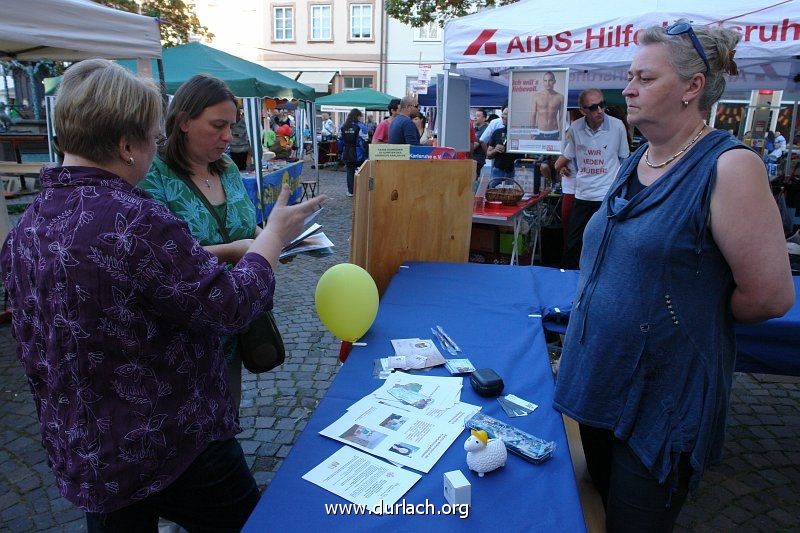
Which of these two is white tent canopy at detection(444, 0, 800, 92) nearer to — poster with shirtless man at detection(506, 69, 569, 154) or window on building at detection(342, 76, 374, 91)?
poster with shirtless man at detection(506, 69, 569, 154)

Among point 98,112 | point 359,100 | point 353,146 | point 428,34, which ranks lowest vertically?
point 353,146

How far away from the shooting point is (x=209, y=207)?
180cm

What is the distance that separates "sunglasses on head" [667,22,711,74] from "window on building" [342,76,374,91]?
28.3 metres

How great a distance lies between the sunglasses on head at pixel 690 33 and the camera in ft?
3.99

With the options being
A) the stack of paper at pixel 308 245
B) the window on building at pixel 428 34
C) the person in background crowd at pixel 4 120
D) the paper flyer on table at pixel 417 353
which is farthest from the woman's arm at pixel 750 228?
the window on building at pixel 428 34

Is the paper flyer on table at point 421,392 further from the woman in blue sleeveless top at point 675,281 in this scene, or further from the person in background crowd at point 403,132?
the person in background crowd at point 403,132

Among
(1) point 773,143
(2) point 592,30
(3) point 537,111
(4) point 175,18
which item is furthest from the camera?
(4) point 175,18

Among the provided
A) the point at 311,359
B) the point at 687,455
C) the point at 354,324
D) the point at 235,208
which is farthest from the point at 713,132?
the point at 311,359

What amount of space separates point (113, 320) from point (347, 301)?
3.37 ft

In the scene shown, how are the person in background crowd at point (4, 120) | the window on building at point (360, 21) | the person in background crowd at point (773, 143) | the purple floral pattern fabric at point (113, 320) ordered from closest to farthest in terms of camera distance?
1. the purple floral pattern fabric at point (113, 320)
2. the person in background crowd at point (4, 120)
3. the person in background crowd at point (773, 143)
4. the window on building at point (360, 21)

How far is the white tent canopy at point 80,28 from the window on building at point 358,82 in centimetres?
2397

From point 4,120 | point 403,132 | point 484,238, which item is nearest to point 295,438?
point 484,238

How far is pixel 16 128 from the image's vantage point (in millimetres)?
11477

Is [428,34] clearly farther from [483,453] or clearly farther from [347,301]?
[483,453]
